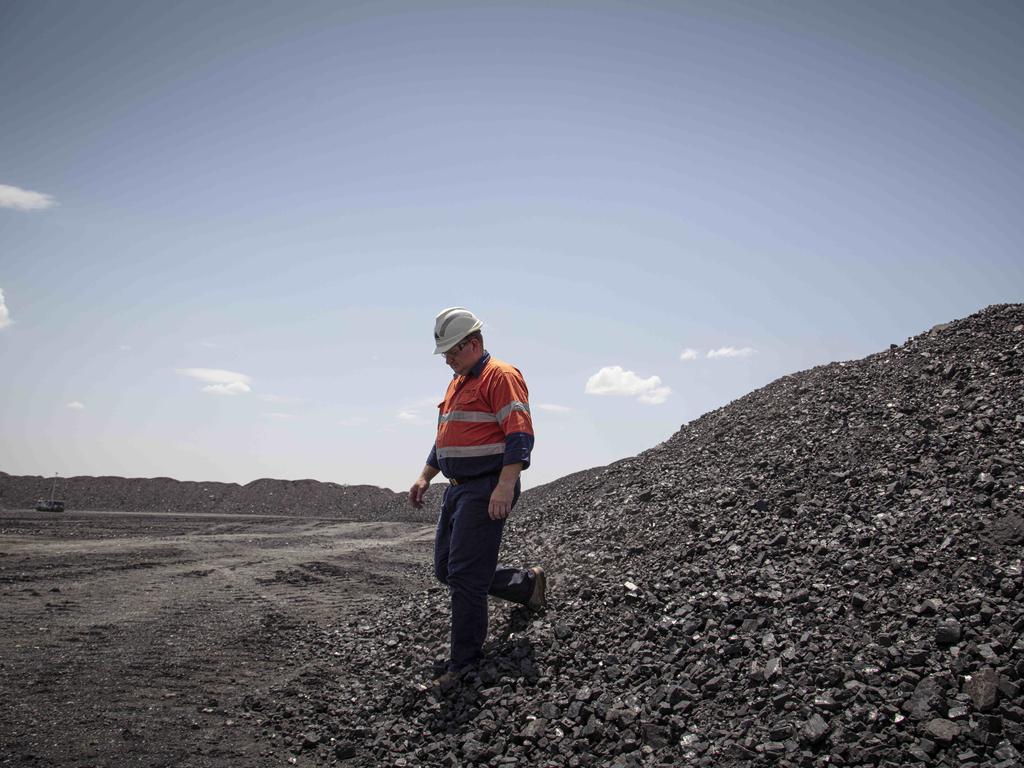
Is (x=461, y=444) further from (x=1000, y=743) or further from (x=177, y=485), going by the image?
(x=177, y=485)

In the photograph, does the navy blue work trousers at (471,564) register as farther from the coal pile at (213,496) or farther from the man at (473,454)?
the coal pile at (213,496)

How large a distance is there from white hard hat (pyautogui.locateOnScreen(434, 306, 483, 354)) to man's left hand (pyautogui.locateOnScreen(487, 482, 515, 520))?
3.55 feet

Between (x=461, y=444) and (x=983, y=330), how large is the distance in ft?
24.5

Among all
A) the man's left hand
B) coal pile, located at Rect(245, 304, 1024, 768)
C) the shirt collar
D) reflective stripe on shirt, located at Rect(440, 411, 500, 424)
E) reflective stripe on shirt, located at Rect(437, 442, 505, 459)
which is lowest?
coal pile, located at Rect(245, 304, 1024, 768)

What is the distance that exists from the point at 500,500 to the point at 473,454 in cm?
43

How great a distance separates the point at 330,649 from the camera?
5.94m

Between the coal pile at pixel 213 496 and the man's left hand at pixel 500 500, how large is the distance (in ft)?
67.2

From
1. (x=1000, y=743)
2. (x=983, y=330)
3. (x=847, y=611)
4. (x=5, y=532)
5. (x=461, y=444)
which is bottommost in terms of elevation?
(x=5, y=532)

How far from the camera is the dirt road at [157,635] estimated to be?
155 inches

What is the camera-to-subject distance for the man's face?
181 inches

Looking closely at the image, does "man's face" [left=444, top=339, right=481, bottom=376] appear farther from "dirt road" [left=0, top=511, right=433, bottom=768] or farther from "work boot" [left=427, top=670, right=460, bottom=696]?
"dirt road" [left=0, top=511, right=433, bottom=768]

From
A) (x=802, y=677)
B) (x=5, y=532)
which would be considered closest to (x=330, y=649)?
(x=802, y=677)

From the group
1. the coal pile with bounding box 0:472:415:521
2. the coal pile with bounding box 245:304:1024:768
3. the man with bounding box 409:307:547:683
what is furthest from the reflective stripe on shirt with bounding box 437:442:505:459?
the coal pile with bounding box 0:472:415:521

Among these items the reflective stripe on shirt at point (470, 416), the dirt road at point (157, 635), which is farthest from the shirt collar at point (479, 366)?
the dirt road at point (157, 635)
